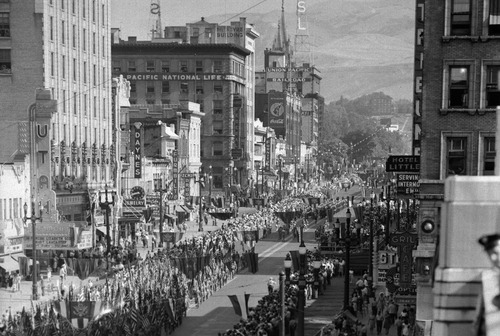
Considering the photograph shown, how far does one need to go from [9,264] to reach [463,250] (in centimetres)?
4456

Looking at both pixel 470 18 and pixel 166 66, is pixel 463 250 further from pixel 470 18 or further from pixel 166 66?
pixel 166 66

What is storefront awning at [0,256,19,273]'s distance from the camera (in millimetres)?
50600

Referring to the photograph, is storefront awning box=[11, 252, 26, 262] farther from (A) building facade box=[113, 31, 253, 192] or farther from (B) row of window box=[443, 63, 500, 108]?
(A) building facade box=[113, 31, 253, 192]

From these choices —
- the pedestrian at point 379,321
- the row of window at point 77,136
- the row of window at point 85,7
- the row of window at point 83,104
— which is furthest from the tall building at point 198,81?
the pedestrian at point 379,321

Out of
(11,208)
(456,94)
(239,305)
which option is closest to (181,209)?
(11,208)

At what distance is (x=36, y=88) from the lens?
6869 centimetres

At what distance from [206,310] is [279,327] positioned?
13846mm

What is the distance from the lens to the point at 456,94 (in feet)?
105

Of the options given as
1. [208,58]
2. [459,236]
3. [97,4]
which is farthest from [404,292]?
[208,58]

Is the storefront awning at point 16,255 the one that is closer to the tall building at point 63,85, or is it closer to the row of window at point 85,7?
the tall building at point 63,85

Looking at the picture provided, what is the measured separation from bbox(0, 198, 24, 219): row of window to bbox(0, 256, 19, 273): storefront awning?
14.0 feet

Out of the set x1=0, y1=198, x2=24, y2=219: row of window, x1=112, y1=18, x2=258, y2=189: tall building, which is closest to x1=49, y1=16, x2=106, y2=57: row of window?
x1=0, y1=198, x2=24, y2=219: row of window

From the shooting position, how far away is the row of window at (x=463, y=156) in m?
31.8

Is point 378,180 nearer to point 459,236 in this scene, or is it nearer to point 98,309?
point 98,309
